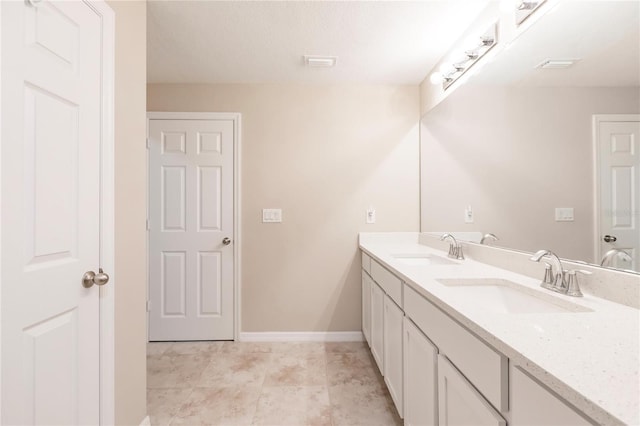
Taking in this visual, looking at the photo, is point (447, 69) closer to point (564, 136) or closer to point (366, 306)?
point (564, 136)

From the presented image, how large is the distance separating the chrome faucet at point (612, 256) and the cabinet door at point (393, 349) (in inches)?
32.4

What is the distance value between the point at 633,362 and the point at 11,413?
163cm

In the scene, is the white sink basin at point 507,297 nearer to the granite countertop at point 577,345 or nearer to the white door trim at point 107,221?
the granite countertop at point 577,345

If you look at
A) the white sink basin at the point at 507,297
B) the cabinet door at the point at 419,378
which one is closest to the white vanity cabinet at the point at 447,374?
the cabinet door at the point at 419,378

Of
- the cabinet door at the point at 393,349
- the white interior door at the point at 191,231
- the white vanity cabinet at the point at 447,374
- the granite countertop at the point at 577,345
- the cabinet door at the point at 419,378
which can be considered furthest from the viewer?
the white interior door at the point at 191,231

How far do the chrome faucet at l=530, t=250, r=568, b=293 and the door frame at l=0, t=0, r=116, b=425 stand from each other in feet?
5.80

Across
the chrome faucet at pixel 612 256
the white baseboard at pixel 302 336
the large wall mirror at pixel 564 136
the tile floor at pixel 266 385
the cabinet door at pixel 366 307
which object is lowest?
the tile floor at pixel 266 385

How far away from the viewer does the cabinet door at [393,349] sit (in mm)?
1542

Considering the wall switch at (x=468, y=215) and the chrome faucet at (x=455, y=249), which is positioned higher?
the wall switch at (x=468, y=215)

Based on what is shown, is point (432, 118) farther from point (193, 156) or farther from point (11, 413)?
point (11, 413)

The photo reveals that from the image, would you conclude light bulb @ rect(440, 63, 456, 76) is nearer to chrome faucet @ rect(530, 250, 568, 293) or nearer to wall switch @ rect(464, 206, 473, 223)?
A: wall switch @ rect(464, 206, 473, 223)

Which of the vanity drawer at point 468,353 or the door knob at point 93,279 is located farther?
the door knob at point 93,279

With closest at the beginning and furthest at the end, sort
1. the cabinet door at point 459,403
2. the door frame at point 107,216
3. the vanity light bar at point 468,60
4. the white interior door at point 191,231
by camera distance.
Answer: the cabinet door at point 459,403 < the door frame at point 107,216 < the vanity light bar at point 468,60 < the white interior door at point 191,231

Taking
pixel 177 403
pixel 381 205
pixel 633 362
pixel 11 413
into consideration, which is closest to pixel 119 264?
pixel 11 413
